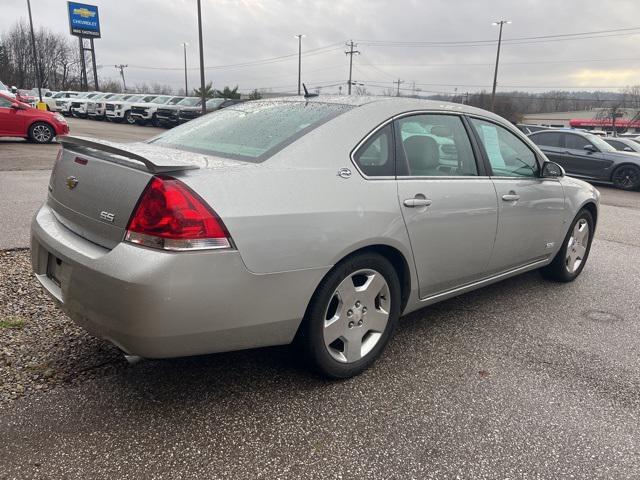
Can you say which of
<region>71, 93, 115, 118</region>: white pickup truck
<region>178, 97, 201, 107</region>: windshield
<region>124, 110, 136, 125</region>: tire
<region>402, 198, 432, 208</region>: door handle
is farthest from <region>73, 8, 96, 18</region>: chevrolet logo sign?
<region>402, 198, 432, 208</region>: door handle

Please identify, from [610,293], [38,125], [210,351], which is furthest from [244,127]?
[38,125]

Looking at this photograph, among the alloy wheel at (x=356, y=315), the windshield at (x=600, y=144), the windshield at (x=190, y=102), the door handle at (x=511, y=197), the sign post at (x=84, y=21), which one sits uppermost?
the sign post at (x=84, y=21)

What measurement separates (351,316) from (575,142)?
13.4m

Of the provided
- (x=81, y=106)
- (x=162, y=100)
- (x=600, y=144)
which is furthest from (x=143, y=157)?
(x=81, y=106)

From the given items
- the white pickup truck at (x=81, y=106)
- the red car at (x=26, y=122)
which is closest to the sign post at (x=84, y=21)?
the white pickup truck at (x=81, y=106)

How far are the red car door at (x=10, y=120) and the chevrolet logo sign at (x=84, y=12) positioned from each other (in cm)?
4683

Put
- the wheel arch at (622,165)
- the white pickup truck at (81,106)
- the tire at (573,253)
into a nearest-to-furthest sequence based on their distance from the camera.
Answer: the tire at (573,253), the wheel arch at (622,165), the white pickup truck at (81,106)

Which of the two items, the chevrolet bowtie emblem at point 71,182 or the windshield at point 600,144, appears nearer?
the chevrolet bowtie emblem at point 71,182

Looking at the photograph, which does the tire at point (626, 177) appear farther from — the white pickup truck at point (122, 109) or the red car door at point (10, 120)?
the white pickup truck at point (122, 109)

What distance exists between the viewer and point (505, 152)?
3.97m

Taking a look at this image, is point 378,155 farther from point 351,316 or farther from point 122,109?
point 122,109

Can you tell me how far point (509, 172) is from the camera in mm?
3914

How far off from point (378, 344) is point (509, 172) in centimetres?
179

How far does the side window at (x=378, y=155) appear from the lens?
2.85 meters
